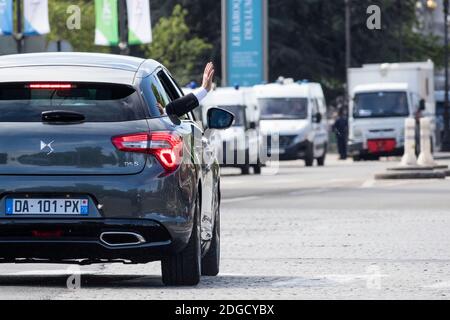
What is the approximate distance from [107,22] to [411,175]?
47.5ft

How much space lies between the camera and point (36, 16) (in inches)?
1641

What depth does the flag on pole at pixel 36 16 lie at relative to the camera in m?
40.4

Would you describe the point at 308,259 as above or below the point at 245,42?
below

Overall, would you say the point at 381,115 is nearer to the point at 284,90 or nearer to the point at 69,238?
the point at 284,90

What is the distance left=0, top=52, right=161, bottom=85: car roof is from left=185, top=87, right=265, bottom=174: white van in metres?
30.5

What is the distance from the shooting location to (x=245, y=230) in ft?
64.6

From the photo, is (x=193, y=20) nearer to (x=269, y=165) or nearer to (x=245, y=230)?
(x=269, y=165)

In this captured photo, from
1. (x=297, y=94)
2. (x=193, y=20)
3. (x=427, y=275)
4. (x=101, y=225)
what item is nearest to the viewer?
(x=101, y=225)

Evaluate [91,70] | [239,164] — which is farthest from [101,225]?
[239,164]

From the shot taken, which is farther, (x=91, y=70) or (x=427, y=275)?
(x=427, y=275)

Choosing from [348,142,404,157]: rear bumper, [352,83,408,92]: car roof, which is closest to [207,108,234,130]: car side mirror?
[348,142,404,157]: rear bumper

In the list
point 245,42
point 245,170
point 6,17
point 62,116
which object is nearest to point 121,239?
point 62,116

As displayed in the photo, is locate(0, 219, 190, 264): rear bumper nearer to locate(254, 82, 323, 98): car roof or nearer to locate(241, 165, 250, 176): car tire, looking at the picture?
locate(241, 165, 250, 176): car tire
